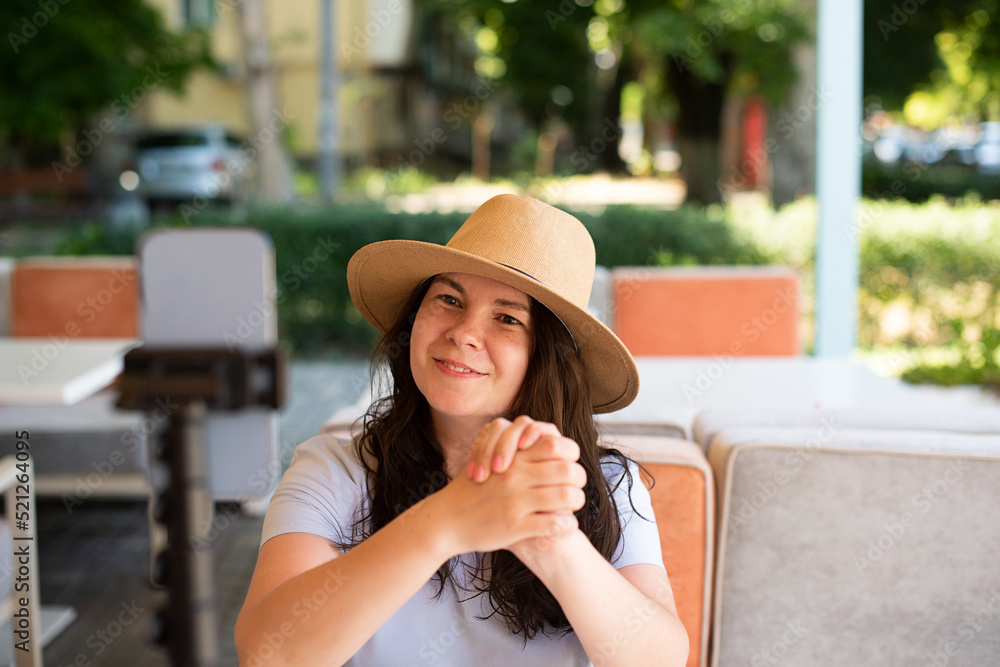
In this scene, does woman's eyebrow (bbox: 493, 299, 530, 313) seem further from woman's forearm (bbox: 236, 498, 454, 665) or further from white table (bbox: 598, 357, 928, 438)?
white table (bbox: 598, 357, 928, 438)

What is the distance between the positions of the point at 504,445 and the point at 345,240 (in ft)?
19.9

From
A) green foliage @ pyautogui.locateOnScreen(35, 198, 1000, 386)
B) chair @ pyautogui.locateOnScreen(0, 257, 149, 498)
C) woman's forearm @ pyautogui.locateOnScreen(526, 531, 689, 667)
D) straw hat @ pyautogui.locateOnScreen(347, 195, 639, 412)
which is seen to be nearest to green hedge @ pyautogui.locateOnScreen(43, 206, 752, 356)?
green foliage @ pyautogui.locateOnScreen(35, 198, 1000, 386)

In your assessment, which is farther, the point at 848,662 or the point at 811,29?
the point at 811,29

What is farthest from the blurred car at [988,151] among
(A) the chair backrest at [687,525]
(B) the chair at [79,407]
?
(A) the chair backrest at [687,525]

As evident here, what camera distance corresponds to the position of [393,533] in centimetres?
128

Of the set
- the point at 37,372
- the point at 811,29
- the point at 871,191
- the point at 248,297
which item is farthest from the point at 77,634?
the point at 871,191

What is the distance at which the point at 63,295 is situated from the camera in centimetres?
475

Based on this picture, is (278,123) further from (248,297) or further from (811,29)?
(248,297)

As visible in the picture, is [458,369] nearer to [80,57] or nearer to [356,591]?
[356,591]

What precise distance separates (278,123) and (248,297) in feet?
22.4

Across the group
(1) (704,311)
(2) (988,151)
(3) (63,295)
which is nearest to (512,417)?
(1) (704,311)

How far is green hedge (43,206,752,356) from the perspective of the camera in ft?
22.3

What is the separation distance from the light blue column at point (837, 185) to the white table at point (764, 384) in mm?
1670

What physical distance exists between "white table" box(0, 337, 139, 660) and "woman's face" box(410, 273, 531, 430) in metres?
1.72
